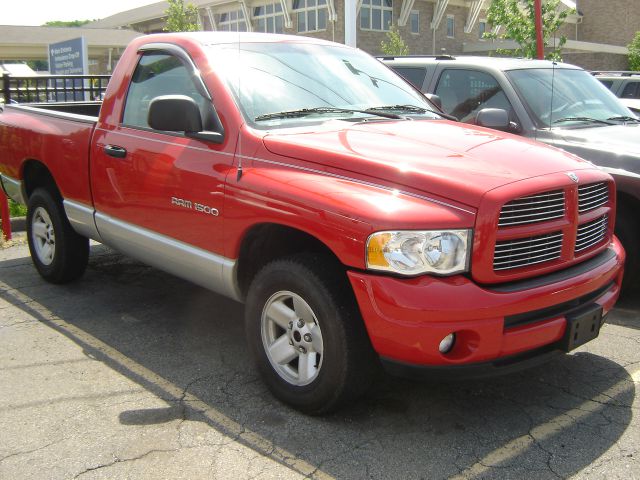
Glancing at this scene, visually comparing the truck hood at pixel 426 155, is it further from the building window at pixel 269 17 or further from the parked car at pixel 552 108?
the building window at pixel 269 17

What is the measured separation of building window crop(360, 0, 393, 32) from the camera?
39969mm

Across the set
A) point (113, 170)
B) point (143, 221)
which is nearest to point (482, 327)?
point (143, 221)

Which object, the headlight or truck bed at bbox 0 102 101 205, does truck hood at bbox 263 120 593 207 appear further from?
truck bed at bbox 0 102 101 205

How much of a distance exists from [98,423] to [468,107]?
447 centimetres

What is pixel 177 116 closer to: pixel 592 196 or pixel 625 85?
pixel 592 196

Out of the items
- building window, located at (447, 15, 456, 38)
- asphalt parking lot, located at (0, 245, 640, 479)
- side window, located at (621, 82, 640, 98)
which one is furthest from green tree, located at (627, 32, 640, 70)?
asphalt parking lot, located at (0, 245, 640, 479)

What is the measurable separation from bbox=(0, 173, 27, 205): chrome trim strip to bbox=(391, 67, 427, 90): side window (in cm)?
372

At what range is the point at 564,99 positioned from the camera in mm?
6180

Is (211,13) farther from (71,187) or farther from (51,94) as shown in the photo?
(71,187)

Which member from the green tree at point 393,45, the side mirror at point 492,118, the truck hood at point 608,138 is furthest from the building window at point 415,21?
the side mirror at point 492,118

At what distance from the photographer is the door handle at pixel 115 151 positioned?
14.7 feet

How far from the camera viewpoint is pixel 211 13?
148 feet

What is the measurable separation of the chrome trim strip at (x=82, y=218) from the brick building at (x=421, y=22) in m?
34.4

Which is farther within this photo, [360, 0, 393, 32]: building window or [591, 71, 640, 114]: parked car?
[360, 0, 393, 32]: building window
